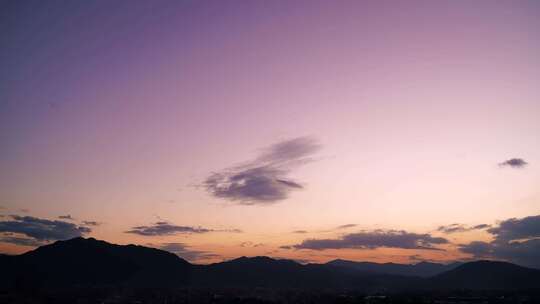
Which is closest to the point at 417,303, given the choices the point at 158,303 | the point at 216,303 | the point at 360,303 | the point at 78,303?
the point at 360,303

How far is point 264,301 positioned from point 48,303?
3592 inches

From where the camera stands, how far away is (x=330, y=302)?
620 ft

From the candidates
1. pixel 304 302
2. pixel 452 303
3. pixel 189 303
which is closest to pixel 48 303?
pixel 189 303

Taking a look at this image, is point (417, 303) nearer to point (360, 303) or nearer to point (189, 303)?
point (360, 303)

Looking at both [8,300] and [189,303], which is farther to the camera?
[189,303]

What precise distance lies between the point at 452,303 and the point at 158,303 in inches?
5070

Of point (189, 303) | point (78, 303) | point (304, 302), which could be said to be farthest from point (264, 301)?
point (78, 303)

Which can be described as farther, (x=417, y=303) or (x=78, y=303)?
(x=78, y=303)

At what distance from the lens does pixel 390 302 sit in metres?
184

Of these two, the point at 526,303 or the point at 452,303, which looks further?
the point at 452,303

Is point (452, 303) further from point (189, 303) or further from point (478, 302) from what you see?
point (189, 303)

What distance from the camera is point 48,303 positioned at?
190 m

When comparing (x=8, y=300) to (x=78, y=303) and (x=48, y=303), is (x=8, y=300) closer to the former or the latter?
(x=48, y=303)

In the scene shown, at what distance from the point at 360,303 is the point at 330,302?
14.9 m
